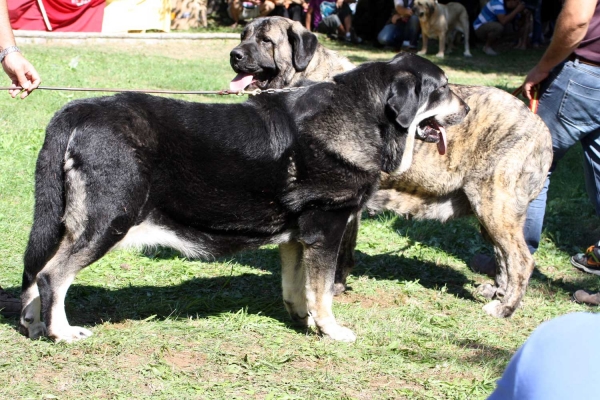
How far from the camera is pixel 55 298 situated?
4.00 m

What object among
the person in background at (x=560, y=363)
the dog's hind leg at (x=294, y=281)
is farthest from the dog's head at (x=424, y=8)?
the person in background at (x=560, y=363)

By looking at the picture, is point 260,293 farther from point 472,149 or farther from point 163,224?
point 472,149

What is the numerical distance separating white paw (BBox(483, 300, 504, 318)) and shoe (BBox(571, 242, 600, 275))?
1.38 meters

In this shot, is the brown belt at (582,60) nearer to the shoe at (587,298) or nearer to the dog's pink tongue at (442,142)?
the dog's pink tongue at (442,142)

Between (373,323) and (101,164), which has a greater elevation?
(101,164)

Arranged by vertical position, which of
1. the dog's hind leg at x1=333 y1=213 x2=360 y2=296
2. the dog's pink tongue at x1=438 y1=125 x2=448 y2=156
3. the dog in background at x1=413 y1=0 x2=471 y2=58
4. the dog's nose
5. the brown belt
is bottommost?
the dog in background at x1=413 y1=0 x2=471 y2=58

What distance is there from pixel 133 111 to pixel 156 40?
14.1 metres

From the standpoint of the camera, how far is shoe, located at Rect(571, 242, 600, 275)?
244 inches

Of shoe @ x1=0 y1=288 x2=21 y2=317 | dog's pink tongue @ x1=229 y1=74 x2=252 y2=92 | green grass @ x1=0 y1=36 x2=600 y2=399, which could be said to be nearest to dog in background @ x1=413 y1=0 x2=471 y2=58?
green grass @ x1=0 y1=36 x2=600 y2=399

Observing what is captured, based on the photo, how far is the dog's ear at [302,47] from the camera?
586 centimetres

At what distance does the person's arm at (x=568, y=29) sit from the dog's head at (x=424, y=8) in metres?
13.4

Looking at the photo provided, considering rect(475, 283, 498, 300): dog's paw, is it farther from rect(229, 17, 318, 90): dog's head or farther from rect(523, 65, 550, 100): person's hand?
rect(229, 17, 318, 90): dog's head

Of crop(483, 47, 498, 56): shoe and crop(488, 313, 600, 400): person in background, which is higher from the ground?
crop(488, 313, 600, 400): person in background

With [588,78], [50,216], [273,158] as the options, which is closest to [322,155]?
[273,158]
